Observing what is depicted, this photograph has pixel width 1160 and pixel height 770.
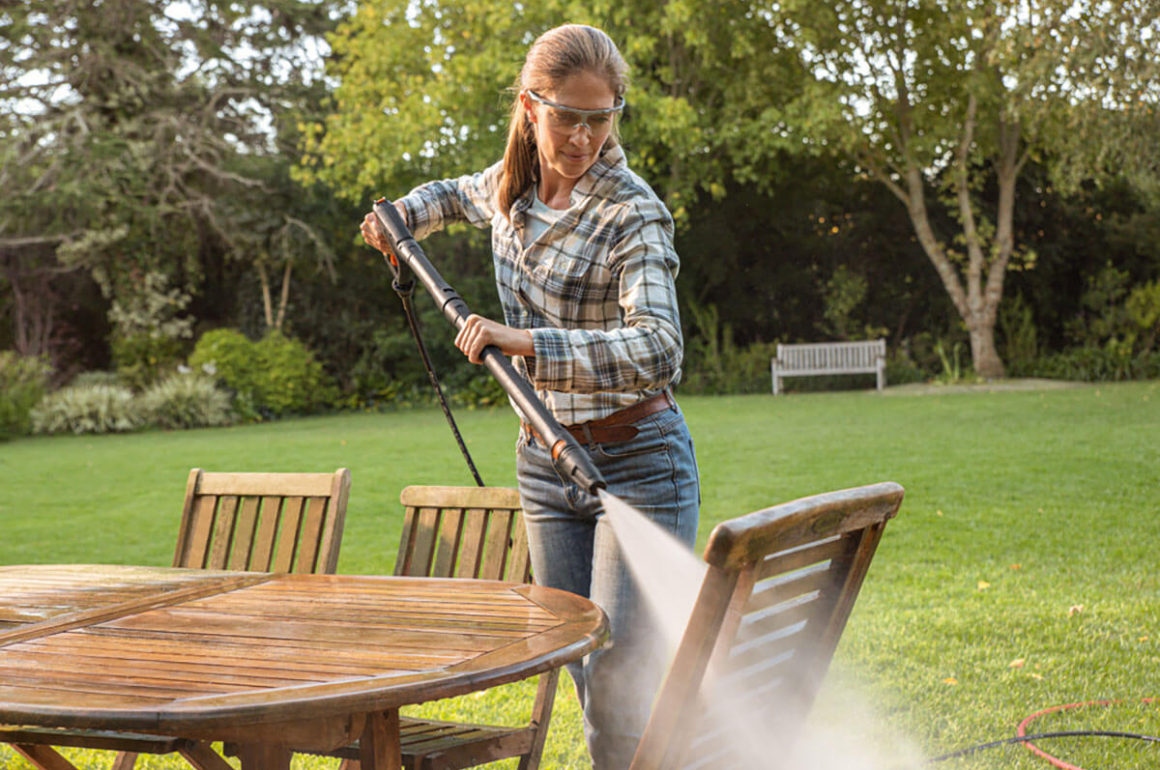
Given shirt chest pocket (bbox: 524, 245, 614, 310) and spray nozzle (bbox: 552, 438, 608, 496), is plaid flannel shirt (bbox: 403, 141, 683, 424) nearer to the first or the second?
shirt chest pocket (bbox: 524, 245, 614, 310)

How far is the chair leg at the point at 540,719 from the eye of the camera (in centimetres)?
268

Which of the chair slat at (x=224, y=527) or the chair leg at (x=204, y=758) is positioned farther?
the chair slat at (x=224, y=527)

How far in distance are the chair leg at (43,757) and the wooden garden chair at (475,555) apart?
66 centimetres

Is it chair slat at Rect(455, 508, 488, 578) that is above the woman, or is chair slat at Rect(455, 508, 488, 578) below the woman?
below

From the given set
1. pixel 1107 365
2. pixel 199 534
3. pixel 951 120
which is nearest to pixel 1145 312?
pixel 1107 365

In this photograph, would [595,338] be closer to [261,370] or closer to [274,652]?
[274,652]

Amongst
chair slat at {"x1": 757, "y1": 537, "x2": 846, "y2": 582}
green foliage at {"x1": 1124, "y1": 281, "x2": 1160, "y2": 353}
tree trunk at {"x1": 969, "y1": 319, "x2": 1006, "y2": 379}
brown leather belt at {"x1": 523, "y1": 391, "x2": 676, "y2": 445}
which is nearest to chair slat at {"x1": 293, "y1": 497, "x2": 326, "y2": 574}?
brown leather belt at {"x1": 523, "y1": 391, "x2": 676, "y2": 445}

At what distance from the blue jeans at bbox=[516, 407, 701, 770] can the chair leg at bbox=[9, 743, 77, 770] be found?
1.20 meters

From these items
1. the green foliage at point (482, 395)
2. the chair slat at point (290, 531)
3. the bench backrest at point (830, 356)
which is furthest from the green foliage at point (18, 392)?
the chair slat at point (290, 531)

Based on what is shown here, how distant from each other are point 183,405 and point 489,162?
635 cm

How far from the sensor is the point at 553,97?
91.7 inches

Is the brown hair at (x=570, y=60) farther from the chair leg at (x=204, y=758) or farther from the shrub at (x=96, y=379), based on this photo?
the shrub at (x=96, y=379)

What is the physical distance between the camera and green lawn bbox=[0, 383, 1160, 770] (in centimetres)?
402

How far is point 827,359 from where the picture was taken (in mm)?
20188
